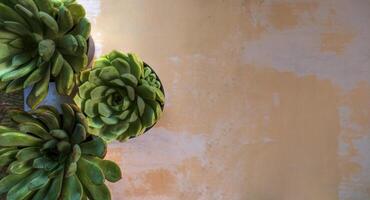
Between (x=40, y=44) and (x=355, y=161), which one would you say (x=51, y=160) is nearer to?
(x=40, y=44)

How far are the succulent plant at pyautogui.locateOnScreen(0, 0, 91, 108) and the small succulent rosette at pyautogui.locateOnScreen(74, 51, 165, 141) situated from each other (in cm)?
3

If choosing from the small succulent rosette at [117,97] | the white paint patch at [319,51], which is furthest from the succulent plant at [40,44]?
the white paint patch at [319,51]

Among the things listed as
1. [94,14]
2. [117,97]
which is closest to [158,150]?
[117,97]

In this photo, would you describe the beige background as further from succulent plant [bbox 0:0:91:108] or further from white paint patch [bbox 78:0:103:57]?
succulent plant [bbox 0:0:91:108]

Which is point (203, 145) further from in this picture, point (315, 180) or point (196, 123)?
point (315, 180)

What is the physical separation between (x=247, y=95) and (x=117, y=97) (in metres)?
0.26

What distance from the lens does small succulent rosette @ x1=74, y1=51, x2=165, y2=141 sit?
648 mm

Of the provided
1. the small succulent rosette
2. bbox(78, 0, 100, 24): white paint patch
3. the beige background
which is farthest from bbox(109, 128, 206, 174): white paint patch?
bbox(78, 0, 100, 24): white paint patch

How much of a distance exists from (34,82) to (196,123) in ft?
0.99

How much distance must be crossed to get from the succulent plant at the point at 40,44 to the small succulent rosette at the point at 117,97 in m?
0.03

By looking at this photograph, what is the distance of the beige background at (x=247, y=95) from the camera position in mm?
767

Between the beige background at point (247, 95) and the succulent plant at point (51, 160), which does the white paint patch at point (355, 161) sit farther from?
the succulent plant at point (51, 160)

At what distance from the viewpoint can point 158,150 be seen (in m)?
0.78

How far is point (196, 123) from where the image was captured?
30.9 inches
